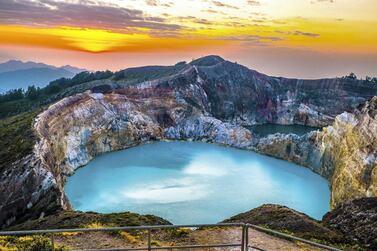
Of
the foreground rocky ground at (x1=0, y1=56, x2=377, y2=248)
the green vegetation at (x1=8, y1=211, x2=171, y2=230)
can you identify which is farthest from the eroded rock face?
the green vegetation at (x1=8, y1=211, x2=171, y2=230)

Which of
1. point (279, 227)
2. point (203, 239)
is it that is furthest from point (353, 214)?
point (203, 239)

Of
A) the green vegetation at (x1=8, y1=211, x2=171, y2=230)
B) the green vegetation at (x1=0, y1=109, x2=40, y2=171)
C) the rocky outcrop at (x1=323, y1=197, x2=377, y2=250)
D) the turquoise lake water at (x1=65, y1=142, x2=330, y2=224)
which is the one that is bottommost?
the turquoise lake water at (x1=65, y1=142, x2=330, y2=224)

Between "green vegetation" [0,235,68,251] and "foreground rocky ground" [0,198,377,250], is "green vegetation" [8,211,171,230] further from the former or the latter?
"green vegetation" [0,235,68,251]

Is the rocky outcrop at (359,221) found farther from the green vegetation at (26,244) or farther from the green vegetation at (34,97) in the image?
the green vegetation at (34,97)

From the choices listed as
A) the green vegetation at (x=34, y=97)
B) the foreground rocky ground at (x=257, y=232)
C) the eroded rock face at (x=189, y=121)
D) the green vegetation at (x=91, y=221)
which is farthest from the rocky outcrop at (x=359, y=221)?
the green vegetation at (x=34, y=97)

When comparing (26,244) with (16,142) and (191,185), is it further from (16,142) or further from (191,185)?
(191,185)
